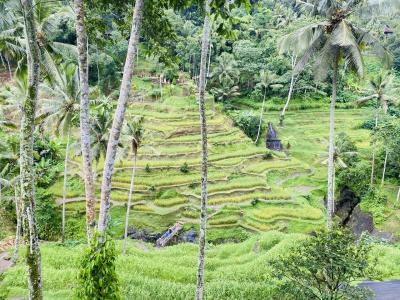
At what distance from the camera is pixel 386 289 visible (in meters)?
15.2

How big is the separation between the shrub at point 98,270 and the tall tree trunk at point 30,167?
800 millimetres

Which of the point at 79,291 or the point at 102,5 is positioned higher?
the point at 102,5

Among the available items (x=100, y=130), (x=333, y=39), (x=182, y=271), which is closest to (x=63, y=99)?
(x=100, y=130)

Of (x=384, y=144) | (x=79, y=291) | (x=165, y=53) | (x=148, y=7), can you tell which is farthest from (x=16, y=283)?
(x=384, y=144)

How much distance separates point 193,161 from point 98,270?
79.1ft

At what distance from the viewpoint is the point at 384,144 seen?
105ft

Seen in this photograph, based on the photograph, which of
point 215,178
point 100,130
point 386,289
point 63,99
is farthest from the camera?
point 215,178

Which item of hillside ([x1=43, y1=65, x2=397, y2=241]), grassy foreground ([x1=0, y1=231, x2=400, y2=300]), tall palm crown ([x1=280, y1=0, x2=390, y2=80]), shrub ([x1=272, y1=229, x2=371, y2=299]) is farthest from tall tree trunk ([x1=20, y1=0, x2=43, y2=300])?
hillside ([x1=43, y1=65, x2=397, y2=241])

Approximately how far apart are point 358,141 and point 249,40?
1931 cm

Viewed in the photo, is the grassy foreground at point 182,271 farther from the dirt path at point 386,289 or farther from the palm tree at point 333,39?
the palm tree at point 333,39

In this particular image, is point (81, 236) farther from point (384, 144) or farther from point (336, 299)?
point (384, 144)

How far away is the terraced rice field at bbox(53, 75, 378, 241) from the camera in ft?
83.6

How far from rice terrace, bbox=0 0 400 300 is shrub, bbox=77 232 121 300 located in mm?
25

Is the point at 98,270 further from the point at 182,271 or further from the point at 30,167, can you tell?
the point at 182,271
